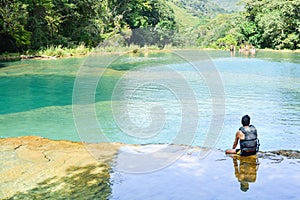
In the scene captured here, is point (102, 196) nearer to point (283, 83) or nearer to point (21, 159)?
point (21, 159)

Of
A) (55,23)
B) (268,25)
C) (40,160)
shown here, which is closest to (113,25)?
(55,23)

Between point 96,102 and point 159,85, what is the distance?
591 centimetres

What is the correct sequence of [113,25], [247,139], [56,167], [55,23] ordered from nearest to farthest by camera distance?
1. [56,167]
2. [247,139]
3. [55,23]
4. [113,25]

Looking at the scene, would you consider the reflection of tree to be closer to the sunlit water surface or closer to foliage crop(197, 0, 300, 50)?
the sunlit water surface

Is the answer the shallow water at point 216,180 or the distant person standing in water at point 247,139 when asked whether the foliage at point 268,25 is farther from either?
the shallow water at point 216,180

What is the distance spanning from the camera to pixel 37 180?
6.04 meters

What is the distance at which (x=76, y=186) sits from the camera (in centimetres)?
572

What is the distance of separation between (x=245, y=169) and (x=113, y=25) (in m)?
46.3

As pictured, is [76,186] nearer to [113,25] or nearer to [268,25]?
[113,25]

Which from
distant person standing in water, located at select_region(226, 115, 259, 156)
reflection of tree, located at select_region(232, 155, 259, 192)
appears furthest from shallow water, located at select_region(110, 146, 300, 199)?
distant person standing in water, located at select_region(226, 115, 259, 156)

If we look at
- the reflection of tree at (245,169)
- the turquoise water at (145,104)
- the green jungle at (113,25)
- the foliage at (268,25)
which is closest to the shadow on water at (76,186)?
the reflection of tree at (245,169)

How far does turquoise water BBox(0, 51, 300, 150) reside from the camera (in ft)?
33.1

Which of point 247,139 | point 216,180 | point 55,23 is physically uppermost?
point 55,23

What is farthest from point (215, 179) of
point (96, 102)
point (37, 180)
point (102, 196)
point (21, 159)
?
point (96, 102)
